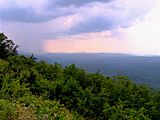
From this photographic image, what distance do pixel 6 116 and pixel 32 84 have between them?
25.1 metres

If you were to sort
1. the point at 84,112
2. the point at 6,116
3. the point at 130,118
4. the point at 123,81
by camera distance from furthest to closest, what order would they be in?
1. the point at 123,81
2. the point at 84,112
3. the point at 130,118
4. the point at 6,116

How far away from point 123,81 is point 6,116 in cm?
3246

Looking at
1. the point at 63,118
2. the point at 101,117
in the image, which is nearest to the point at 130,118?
the point at 101,117

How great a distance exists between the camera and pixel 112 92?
40594 mm

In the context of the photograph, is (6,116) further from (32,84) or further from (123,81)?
(123,81)

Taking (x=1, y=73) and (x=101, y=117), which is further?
(x=101, y=117)

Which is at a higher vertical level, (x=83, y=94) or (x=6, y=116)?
(x=6, y=116)

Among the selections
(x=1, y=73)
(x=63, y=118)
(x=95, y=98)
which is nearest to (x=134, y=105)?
(x=95, y=98)

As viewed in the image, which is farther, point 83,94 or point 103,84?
point 103,84

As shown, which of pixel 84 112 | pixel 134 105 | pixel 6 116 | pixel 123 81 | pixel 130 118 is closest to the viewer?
pixel 6 116

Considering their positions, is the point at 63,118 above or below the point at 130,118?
above

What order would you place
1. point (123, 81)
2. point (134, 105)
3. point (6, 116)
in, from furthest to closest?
point (123, 81)
point (134, 105)
point (6, 116)

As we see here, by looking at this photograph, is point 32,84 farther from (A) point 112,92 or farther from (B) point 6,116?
(B) point 6,116

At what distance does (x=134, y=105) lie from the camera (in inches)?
1593
